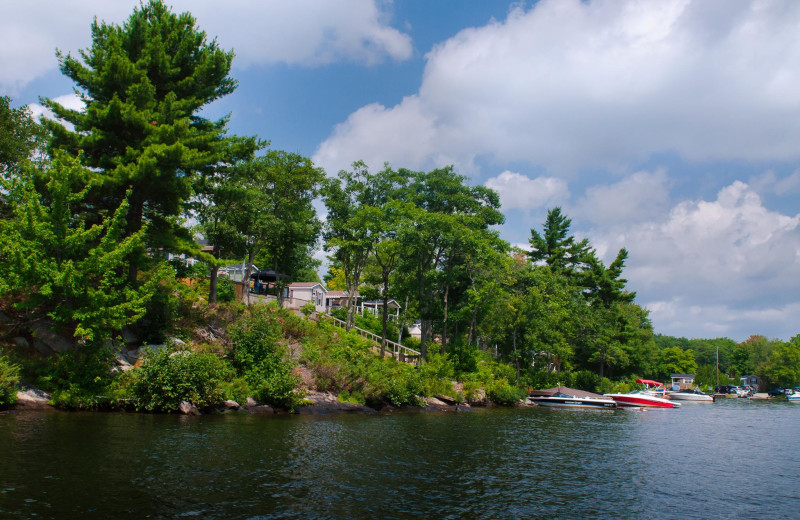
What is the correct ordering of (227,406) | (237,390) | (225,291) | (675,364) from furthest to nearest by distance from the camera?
1. (675,364)
2. (225,291)
3. (237,390)
4. (227,406)

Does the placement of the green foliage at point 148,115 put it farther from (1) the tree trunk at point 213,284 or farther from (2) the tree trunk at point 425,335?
(2) the tree trunk at point 425,335

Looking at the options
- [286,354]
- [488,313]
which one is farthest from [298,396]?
[488,313]

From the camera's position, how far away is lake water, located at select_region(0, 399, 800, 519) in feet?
38.6

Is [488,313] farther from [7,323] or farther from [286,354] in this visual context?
[7,323]

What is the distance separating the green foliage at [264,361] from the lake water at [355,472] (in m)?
2.66

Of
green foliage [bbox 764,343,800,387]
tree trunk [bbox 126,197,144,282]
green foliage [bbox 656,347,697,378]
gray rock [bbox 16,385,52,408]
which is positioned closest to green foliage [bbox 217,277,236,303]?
Answer: tree trunk [bbox 126,197,144,282]

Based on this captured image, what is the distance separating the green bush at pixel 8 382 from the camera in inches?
843

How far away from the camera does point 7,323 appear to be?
25859 mm

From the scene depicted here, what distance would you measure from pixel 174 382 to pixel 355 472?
14087 millimetres

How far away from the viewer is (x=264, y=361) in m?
30.8

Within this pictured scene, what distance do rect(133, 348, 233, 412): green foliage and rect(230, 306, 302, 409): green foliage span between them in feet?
10.6

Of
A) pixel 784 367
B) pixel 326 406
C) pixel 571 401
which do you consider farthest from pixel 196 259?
pixel 784 367

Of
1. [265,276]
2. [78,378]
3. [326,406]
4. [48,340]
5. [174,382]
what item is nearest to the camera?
[78,378]

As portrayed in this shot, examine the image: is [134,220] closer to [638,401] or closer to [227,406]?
[227,406]
